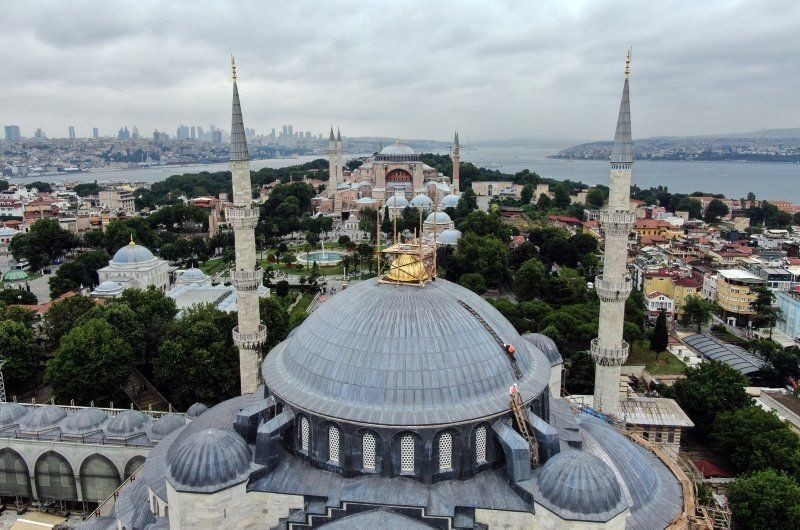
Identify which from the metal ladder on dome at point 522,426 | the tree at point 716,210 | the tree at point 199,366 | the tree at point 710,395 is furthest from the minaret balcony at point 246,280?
the tree at point 716,210

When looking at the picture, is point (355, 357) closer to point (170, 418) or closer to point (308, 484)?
point (308, 484)

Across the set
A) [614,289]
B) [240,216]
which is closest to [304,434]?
[240,216]

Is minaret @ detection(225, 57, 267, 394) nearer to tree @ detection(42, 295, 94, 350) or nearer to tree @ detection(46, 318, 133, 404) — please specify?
tree @ detection(46, 318, 133, 404)

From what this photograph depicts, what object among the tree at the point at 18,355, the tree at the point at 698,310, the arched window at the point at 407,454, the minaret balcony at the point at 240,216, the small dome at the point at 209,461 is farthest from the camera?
the tree at the point at 698,310

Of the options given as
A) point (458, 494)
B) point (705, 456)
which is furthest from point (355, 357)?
point (705, 456)

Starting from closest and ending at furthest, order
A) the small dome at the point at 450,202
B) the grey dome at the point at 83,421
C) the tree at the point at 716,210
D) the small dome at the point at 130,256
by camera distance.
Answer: the grey dome at the point at 83,421 → the small dome at the point at 130,256 → the small dome at the point at 450,202 → the tree at the point at 716,210

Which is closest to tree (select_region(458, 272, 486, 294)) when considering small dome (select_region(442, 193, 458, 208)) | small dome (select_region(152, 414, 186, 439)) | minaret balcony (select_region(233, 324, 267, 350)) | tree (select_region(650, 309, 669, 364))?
tree (select_region(650, 309, 669, 364))

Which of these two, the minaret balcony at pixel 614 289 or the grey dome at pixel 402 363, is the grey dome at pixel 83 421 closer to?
the grey dome at pixel 402 363
